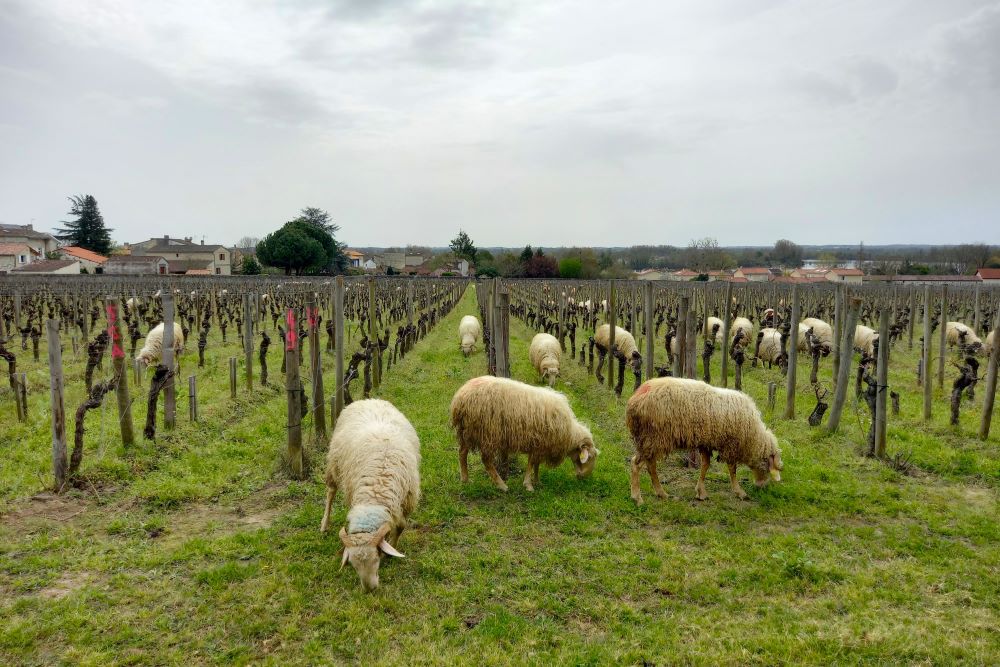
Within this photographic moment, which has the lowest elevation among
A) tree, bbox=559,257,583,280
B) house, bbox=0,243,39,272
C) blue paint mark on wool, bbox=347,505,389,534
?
blue paint mark on wool, bbox=347,505,389,534

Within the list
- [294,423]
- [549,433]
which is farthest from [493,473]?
[294,423]

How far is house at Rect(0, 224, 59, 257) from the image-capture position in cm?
7156

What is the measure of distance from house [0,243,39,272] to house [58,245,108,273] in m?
3.47

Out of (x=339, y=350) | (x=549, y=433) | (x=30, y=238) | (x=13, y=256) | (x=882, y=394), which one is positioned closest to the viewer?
(x=549, y=433)

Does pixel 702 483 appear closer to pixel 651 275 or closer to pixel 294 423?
pixel 294 423

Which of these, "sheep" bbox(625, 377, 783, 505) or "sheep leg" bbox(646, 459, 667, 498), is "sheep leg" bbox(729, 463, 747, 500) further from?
"sheep leg" bbox(646, 459, 667, 498)

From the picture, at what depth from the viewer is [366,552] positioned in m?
4.59

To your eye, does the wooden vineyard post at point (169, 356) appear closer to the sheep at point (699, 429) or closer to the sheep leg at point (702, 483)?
the sheep at point (699, 429)

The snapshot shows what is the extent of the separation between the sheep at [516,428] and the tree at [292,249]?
2601 inches

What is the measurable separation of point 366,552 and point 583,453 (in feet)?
10.9

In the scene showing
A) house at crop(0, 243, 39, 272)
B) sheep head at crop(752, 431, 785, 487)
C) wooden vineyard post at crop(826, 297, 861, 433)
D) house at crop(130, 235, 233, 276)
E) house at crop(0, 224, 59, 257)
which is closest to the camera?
sheep head at crop(752, 431, 785, 487)

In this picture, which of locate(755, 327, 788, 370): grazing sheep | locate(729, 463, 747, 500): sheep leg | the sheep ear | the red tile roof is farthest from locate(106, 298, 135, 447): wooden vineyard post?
the red tile roof

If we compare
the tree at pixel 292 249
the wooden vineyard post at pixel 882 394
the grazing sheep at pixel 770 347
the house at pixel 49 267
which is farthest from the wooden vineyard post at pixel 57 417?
the tree at pixel 292 249

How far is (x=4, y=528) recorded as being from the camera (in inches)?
217
